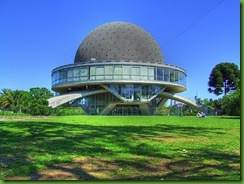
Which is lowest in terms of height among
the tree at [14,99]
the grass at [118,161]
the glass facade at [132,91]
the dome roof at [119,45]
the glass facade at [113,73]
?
the grass at [118,161]

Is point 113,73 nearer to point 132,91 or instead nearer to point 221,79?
point 132,91

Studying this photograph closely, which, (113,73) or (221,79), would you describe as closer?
(221,79)

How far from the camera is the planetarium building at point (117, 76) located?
49.0 m

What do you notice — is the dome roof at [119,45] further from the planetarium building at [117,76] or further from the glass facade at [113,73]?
the glass facade at [113,73]

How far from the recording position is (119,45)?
53.8 metres

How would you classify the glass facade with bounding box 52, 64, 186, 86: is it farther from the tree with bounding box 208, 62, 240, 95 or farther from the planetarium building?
the tree with bounding box 208, 62, 240, 95

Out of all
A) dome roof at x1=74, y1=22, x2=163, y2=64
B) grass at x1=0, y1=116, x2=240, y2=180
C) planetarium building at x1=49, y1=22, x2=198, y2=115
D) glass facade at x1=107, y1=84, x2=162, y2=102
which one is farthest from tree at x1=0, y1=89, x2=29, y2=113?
grass at x1=0, y1=116, x2=240, y2=180

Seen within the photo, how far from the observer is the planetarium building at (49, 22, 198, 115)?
49031 millimetres

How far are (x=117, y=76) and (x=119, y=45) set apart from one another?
24.2ft

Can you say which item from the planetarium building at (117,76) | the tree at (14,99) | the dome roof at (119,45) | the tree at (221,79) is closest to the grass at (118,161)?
the tree at (14,99)

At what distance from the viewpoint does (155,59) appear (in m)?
56.5

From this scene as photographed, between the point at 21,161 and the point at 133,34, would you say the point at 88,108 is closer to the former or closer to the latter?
the point at 133,34

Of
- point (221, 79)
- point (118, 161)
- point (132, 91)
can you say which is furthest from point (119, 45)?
point (118, 161)

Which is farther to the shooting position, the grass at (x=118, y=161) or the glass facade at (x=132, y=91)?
the glass facade at (x=132, y=91)
